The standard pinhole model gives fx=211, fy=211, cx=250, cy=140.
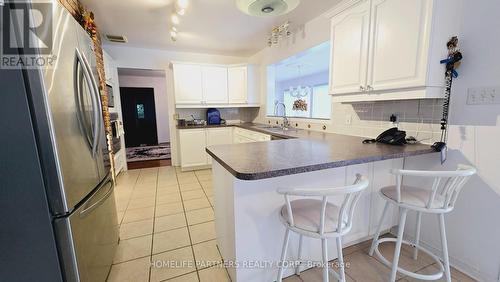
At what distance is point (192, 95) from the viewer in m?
4.15

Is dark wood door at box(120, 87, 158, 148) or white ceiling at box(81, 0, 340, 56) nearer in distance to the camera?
white ceiling at box(81, 0, 340, 56)

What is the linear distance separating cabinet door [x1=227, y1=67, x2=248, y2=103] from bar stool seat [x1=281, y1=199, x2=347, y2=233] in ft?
11.0

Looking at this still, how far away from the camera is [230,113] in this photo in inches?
189

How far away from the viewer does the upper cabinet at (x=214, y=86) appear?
13.3 feet

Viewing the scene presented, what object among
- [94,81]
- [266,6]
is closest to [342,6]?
[266,6]

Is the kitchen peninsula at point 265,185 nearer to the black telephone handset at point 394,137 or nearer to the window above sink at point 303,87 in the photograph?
the black telephone handset at point 394,137

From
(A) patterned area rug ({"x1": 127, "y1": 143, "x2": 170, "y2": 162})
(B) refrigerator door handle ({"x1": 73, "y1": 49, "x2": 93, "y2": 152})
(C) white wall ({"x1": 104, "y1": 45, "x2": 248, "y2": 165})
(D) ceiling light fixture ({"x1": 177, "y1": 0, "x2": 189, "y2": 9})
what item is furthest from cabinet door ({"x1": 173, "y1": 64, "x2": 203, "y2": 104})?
(B) refrigerator door handle ({"x1": 73, "y1": 49, "x2": 93, "y2": 152})

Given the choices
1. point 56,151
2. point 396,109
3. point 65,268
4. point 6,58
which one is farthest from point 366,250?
point 6,58

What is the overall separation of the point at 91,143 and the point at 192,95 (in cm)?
296

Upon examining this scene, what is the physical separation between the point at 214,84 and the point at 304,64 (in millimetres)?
2074

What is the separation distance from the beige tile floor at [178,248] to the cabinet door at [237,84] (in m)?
2.11

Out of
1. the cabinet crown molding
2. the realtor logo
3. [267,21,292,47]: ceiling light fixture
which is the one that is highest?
[267,21,292,47]: ceiling light fixture

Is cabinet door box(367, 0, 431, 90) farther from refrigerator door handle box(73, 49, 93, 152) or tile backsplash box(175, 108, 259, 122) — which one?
tile backsplash box(175, 108, 259, 122)

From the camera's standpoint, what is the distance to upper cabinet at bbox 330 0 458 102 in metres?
1.45
